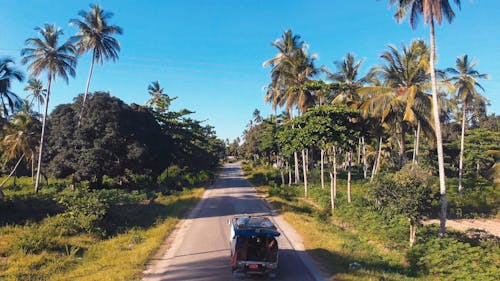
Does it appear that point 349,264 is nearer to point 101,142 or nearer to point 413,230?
point 413,230

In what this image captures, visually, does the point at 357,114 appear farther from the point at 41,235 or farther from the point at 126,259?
the point at 41,235

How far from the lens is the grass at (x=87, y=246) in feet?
36.9

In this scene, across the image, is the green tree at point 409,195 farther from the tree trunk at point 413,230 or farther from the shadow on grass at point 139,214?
the shadow on grass at point 139,214

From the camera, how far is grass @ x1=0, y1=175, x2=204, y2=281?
11258 millimetres

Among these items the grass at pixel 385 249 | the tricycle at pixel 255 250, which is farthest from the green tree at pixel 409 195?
the tricycle at pixel 255 250

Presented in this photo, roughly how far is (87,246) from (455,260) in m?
14.4

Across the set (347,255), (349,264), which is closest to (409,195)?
(347,255)

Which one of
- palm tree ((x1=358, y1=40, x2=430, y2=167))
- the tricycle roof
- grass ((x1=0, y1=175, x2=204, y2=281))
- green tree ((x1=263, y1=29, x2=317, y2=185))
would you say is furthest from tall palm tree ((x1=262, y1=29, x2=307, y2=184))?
the tricycle roof

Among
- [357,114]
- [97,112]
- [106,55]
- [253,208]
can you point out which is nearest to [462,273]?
[357,114]

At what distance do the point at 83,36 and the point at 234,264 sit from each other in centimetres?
2882

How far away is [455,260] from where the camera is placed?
37.6 feet

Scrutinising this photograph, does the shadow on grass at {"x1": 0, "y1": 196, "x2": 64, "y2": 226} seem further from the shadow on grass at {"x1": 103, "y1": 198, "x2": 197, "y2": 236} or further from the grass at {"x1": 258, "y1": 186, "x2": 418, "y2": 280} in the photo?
the grass at {"x1": 258, "y1": 186, "x2": 418, "y2": 280}

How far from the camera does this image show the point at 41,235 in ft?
50.2

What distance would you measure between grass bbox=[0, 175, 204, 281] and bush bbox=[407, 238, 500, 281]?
970 cm
